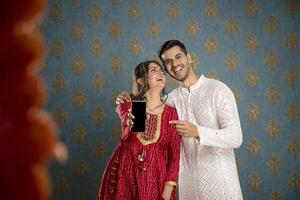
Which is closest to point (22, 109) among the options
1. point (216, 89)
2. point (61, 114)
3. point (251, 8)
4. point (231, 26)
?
point (216, 89)

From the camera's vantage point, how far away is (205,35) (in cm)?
312

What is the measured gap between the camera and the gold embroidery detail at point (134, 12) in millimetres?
3148

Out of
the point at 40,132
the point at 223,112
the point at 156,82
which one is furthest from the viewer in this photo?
the point at 156,82

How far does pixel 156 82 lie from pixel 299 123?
5.83 ft

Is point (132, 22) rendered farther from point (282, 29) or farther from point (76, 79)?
point (282, 29)

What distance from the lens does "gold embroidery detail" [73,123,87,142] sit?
2.98 meters

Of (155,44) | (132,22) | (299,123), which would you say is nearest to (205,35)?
(155,44)

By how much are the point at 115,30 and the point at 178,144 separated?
168cm

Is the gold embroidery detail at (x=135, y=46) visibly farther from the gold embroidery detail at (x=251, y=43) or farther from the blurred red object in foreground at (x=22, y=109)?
the blurred red object in foreground at (x=22, y=109)

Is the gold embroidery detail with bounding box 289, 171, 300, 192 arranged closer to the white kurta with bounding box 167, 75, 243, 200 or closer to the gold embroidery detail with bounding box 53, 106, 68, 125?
the white kurta with bounding box 167, 75, 243, 200

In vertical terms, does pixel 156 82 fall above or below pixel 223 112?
above

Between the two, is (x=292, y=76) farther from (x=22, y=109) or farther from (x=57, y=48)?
(x=22, y=109)

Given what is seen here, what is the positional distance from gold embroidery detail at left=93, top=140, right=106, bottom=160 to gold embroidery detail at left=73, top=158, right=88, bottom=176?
0.43 feet

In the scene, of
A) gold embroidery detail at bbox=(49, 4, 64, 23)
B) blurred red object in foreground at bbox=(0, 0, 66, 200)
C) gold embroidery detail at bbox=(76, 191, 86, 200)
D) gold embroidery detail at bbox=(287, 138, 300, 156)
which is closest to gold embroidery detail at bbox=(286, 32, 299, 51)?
gold embroidery detail at bbox=(287, 138, 300, 156)
